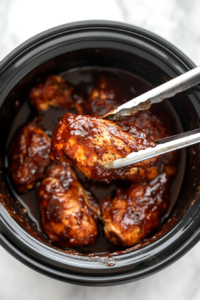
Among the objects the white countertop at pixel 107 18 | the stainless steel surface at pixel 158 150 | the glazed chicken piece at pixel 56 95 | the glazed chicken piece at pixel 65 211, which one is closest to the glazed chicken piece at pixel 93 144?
the stainless steel surface at pixel 158 150

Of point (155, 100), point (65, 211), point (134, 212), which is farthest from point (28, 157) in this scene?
point (155, 100)

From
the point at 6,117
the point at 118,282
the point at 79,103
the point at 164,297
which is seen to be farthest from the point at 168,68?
the point at 164,297

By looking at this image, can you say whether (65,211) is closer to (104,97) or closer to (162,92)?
(104,97)

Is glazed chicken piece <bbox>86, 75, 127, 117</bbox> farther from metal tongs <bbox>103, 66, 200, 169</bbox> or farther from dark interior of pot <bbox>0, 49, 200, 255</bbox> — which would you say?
metal tongs <bbox>103, 66, 200, 169</bbox>

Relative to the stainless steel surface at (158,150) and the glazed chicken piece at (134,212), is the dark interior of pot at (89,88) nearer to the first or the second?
the glazed chicken piece at (134,212)

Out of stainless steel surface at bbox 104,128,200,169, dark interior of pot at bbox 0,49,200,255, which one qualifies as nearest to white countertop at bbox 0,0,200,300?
dark interior of pot at bbox 0,49,200,255

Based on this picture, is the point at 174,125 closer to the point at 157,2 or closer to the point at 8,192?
the point at 157,2
